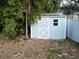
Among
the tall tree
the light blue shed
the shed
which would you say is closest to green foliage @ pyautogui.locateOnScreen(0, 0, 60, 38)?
the tall tree

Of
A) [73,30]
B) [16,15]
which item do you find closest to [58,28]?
[73,30]

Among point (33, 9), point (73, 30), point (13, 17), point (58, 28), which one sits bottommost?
point (73, 30)

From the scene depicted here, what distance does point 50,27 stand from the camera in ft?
61.5

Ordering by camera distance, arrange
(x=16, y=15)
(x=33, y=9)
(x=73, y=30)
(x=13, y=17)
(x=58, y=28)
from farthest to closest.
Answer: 1. (x=58, y=28)
2. (x=33, y=9)
3. (x=13, y=17)
4. (x=16, y=15)
5. (x=73, y=30)

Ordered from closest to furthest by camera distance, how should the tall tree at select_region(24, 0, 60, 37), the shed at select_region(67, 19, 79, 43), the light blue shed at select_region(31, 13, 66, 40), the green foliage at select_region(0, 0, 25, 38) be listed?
1. the shed at select_region(67, 19, 79, 43)
2. the green foliage at select_region(0, 0, 25, 38)
3. the tall tree at select_region(24, 0, 60, 37)
4. the light blue shed at select_region(31, 13, 66, 40)

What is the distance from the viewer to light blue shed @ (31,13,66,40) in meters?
18.6

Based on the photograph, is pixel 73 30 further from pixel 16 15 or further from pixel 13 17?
pixel 13 17

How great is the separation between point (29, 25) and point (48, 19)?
5.94ft

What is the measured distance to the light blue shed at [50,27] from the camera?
61.0 feet

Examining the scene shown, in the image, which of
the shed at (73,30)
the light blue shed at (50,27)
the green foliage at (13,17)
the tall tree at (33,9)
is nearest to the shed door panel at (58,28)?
the light blue shed at (50,27)

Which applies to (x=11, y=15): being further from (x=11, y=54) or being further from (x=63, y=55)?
(x=63, y=55)

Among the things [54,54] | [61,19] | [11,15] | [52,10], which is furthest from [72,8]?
[54,54]

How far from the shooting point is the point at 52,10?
22328mm

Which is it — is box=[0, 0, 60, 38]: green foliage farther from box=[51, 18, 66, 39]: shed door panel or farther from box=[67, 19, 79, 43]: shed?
box=[67, 19, 79, 43]: shed
